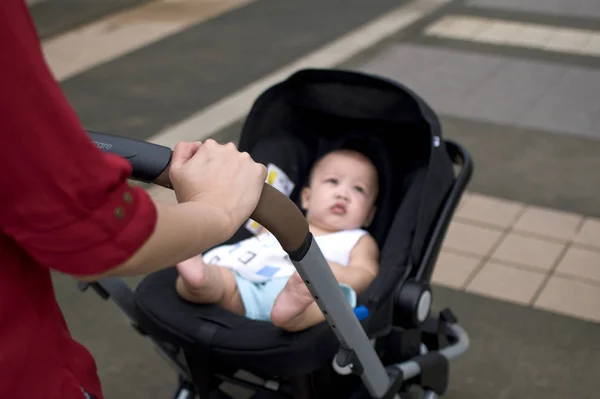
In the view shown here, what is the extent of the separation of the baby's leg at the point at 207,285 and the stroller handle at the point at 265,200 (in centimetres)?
74

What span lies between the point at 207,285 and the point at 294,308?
1.05 ft

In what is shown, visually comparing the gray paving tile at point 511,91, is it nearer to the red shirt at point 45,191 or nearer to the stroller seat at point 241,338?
the stroller seat at point 241,338

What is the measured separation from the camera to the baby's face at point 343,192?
294 cm

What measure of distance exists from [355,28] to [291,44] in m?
0.55

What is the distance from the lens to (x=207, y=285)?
2.43m

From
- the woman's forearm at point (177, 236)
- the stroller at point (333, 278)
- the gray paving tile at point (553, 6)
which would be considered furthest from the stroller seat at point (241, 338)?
the gray paving tile at point (553, 6)

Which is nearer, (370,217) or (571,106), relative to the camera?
(370,217)

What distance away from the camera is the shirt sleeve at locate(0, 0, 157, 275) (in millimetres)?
999

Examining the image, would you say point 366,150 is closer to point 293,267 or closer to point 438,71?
point 293,267

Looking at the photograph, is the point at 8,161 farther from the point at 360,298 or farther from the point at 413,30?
the point at 413,30

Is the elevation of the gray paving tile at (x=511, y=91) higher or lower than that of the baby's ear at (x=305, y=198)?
lower

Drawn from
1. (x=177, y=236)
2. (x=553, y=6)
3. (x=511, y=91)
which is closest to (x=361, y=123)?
(x=177, y=236)

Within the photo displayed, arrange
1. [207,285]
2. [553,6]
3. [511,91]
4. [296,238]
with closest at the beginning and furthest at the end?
[296,238] → [207,285] → [511,91] → [553,6]

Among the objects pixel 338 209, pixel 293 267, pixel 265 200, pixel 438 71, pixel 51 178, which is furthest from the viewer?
pixel 438 71
